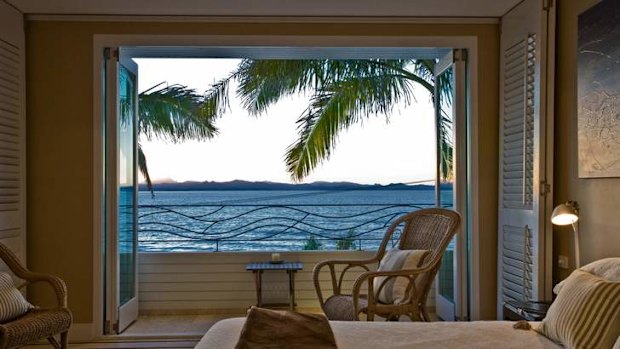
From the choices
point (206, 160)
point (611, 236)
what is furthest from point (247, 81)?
point (206, 160)

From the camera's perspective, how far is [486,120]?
4176mm

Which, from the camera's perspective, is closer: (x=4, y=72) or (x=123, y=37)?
(x=4, y=72)

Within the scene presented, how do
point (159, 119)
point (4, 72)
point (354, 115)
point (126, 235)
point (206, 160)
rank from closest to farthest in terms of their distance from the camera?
point (4, 72) → point (126, 235) → point (354, 115) → point (159, 119) → point (206, 160)

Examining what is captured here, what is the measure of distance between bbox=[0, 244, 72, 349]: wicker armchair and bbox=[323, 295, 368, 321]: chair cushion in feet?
4.92

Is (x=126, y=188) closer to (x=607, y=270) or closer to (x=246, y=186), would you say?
(x=607, y=270)

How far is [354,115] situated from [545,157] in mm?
3258

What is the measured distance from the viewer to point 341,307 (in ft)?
11.1

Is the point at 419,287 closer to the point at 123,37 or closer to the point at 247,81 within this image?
the point at 123,37

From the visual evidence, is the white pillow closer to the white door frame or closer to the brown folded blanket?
Result: the brown folded blanket

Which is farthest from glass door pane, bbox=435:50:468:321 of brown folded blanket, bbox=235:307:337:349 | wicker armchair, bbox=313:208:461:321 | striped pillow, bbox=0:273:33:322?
striped pillow, bbox=0:273:33:322

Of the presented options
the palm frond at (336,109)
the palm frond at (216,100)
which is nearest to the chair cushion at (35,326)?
the palm frond at (336,109)

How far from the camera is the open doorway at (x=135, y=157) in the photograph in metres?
4.17

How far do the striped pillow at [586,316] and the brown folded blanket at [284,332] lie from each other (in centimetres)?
81

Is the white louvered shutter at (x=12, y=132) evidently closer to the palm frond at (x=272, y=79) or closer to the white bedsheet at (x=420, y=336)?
the white bedsheet at (x=420, y=336)
